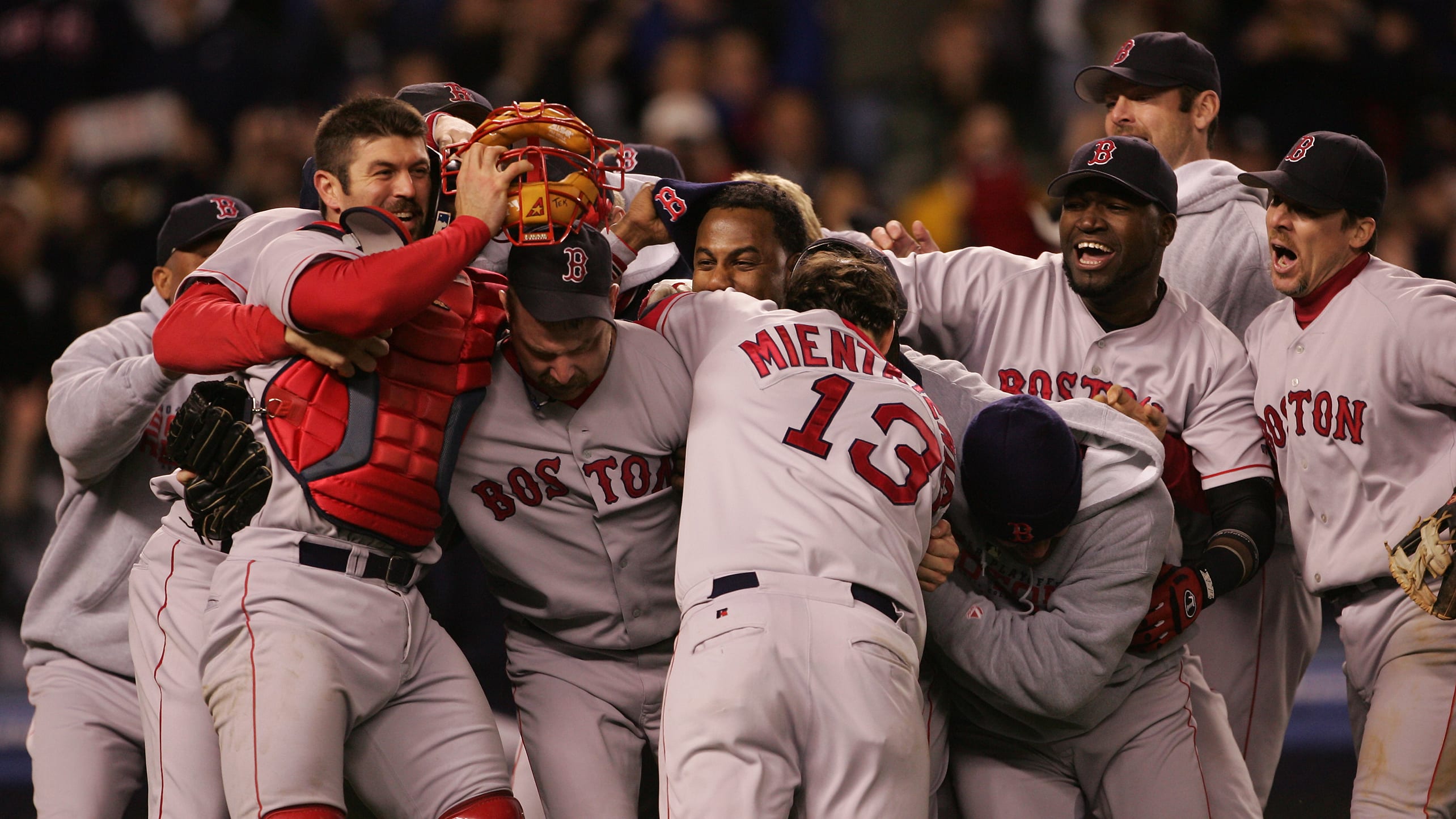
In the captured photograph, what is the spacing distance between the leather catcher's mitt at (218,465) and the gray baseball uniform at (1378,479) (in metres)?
2.72

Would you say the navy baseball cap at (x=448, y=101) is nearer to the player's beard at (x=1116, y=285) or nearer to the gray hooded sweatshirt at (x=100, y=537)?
the gray hooded sweatshirt at (x=100, y=537)

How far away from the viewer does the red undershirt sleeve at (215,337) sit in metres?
3.28

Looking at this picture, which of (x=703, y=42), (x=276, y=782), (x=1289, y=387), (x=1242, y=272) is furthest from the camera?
(x=703, y=42)

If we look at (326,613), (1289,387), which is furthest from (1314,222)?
(326,613)

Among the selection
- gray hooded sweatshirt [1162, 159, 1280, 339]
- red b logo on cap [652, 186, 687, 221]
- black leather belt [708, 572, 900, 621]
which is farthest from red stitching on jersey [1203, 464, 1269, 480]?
red b logo on cap [652, 186, 687, 221]

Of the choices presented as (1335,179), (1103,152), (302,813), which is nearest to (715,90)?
(1103,152)

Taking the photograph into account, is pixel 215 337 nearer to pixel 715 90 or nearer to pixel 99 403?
pixel 99 403

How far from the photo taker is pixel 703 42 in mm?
9117

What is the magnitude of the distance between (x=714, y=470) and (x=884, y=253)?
4.10ft

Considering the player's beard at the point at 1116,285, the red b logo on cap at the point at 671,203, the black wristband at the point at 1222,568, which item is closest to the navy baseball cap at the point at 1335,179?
the player's beard at the point at 1116,285

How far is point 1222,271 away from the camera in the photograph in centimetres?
474

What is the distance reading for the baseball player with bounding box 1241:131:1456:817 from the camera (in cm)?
376

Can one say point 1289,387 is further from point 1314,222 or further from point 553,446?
point 553,446

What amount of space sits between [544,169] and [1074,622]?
169 cm
